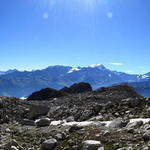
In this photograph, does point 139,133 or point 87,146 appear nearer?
point 87,146

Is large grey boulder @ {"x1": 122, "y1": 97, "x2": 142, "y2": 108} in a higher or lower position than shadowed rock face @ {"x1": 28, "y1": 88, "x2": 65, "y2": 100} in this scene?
lower

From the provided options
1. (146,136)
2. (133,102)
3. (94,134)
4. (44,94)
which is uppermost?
(44,94)

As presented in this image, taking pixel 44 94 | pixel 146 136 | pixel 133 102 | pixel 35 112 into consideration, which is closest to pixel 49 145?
pixel 146 136

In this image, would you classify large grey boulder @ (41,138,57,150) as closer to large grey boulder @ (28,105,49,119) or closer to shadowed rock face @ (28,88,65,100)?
large grey boulder @ (28,105,49,119)

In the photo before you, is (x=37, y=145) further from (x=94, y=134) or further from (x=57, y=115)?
(x=57, y=115)

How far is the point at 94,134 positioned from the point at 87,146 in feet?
5.82

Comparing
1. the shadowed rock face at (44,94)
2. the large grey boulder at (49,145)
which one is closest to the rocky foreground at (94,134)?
the large grey boulder at (49,145)

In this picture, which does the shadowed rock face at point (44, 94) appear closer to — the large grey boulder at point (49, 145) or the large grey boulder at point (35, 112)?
the large grey boulder at point (35, 112)

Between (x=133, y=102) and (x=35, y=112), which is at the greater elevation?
(x=35, y=112)

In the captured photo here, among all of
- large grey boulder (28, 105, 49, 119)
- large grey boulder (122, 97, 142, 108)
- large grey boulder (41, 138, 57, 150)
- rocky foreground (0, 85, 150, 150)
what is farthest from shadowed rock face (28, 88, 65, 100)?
large grey boulder (41, 138, 57, 150)

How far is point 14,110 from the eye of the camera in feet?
73.3

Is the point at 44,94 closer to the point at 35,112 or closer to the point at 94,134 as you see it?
the point at 35,112

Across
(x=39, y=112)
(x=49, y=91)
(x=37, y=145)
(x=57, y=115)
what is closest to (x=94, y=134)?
(x=37, y=145)

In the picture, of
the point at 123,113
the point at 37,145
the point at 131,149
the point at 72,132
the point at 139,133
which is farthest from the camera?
the point at 123,113
